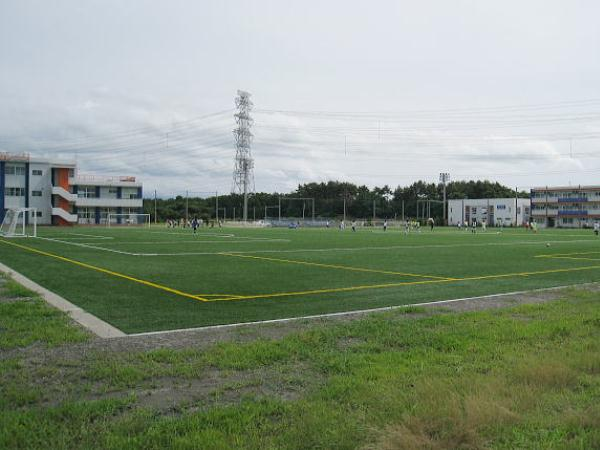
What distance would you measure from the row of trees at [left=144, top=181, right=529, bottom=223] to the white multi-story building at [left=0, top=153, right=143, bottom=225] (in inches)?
1858

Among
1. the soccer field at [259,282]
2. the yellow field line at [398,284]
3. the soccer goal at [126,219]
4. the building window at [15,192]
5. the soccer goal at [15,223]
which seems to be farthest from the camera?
the soccer goal at [126,219]

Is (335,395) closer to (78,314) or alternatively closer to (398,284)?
(78,314)

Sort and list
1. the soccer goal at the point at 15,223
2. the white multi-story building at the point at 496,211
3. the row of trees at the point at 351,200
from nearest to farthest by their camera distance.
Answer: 1. the soccer goal at the point at 15,223
2. the white multi-story building at the point at 496,211
3. the row of trees at the point at 351,200

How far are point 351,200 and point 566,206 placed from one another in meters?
55.5

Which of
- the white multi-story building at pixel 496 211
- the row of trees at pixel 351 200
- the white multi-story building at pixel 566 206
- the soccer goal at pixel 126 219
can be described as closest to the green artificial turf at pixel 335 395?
the soccer goal at pixel 126 219

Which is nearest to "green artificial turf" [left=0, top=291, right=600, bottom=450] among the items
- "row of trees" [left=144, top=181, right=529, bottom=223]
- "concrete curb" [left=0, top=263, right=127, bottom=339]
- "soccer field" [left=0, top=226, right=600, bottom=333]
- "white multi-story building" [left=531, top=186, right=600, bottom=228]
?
"concrete curb" [left=0, top=263, right=127, bottom=339]

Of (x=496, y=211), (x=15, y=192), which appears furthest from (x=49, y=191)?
(x=496, y=211)

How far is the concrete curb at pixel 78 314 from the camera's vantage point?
8298 mm

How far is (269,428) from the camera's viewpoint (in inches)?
181

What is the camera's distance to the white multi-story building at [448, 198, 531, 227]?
133250mm

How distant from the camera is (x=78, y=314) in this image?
9781mm

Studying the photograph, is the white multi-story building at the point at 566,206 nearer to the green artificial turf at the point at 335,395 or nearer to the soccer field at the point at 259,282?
the soccer field at the point at 259,282

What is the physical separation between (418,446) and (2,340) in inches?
226

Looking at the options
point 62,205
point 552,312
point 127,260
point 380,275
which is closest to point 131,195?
point 62,205
